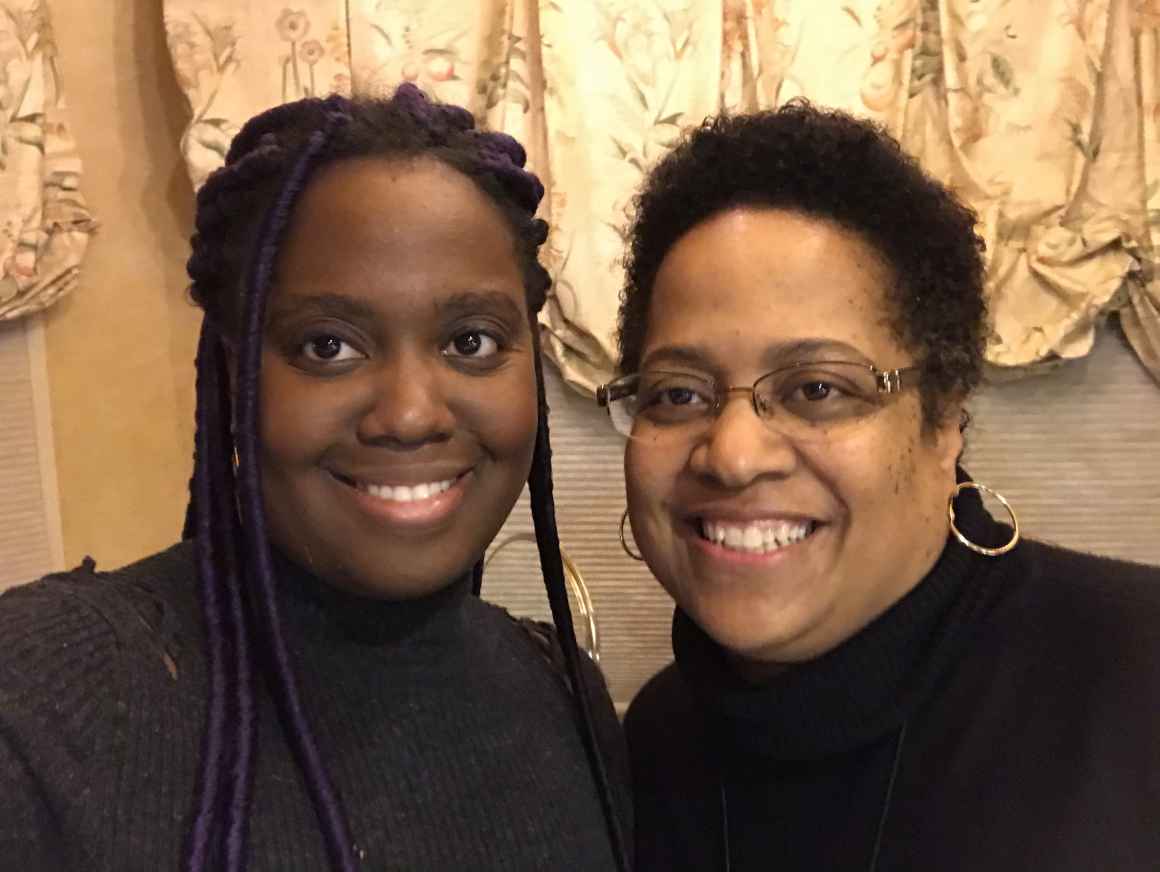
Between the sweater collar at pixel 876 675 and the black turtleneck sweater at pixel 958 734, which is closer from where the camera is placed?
the black turtleneck sweater at pixel 958 734

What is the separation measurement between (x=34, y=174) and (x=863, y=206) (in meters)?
1.58

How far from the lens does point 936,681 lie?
1032 millimetres

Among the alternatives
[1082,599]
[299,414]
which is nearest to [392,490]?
[299,414]

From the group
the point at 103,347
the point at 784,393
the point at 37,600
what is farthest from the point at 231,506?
the point at 103,347

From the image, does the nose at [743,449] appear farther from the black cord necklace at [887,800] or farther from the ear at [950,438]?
the black cord necklace at [887,800]

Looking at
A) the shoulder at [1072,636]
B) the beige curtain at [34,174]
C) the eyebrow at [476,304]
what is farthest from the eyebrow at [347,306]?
the beige curtain at [34,174]

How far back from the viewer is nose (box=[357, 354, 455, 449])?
2.99ft

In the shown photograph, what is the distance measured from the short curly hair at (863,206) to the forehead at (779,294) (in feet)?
0.07

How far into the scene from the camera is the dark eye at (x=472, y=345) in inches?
38.0

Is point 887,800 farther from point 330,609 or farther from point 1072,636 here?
point 330,609

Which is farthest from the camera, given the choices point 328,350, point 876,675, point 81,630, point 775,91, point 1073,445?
point 1073,445

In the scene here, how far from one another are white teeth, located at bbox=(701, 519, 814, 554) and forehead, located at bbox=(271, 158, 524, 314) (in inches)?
13.8

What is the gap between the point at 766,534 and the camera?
101cm

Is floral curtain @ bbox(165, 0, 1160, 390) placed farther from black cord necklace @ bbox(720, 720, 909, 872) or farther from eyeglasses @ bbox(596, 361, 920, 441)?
black cord necklace @ bbox(720, 720, 909, 872)
